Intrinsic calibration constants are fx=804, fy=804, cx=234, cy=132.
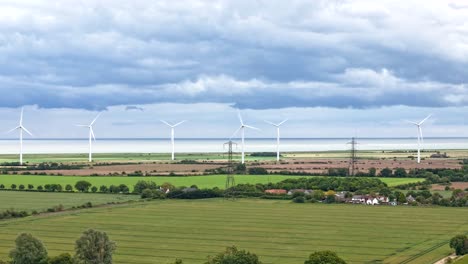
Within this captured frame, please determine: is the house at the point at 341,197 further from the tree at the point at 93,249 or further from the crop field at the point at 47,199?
the tree at the point at 93,249

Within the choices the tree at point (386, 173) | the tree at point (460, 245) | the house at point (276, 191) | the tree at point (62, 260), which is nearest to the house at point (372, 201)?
the house at point (276, 191)

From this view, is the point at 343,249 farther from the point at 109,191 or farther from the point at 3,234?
the point at 109,191

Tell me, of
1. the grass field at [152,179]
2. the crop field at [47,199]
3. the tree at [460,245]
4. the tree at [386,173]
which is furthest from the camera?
the tree at [386,173]

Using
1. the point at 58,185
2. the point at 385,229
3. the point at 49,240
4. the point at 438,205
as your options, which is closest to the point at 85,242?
the point at 49,240

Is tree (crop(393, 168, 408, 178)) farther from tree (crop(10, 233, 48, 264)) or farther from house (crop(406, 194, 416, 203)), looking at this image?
tree (crop(10, 233, 48, 264))

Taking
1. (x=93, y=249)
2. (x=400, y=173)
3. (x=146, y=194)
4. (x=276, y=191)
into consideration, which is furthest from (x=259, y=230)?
(x=400, y=173)

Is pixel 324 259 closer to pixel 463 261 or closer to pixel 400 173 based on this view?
pixel 463 261
